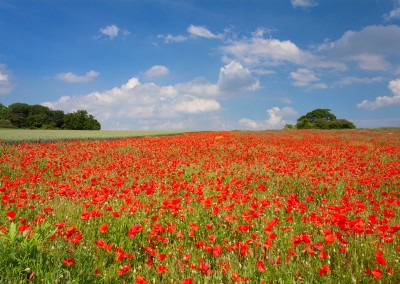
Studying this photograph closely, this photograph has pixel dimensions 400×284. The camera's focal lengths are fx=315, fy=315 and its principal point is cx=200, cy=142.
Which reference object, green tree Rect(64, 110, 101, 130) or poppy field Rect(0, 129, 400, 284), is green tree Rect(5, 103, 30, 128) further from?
poppy field Rect(0, 129, 400, 284)

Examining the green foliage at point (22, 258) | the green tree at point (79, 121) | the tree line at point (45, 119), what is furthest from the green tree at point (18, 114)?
the green foliage at point (22, 258)

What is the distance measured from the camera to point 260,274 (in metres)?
3.78

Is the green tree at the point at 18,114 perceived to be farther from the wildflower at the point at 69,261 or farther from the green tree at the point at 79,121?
the wildflower at the point at 69,261

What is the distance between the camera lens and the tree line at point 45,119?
317ft

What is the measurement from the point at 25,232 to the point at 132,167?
8180 mm

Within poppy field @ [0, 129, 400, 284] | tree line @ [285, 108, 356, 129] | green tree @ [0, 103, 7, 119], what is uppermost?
green tree @ [0, 103, 7, 119]

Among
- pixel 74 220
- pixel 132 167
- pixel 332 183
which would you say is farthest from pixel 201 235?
pixel 132 167

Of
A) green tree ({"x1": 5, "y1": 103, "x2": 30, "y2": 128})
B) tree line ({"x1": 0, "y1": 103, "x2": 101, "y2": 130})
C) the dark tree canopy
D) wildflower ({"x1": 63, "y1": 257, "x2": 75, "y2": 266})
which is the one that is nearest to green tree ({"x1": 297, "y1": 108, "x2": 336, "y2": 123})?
the dark tree canopy

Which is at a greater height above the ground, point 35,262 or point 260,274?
point 35,262

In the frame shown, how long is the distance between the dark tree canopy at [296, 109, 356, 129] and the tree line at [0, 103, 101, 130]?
64.7m

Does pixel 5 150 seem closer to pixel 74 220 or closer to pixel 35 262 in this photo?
pixel 74 220

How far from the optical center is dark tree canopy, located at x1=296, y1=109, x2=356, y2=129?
8072 cm

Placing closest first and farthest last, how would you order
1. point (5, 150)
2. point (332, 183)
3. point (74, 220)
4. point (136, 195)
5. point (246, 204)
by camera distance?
point (74, 220) < point (246, 204) < point (136, 195) < point (332, 183) < point (5, 150)

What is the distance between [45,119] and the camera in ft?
330
